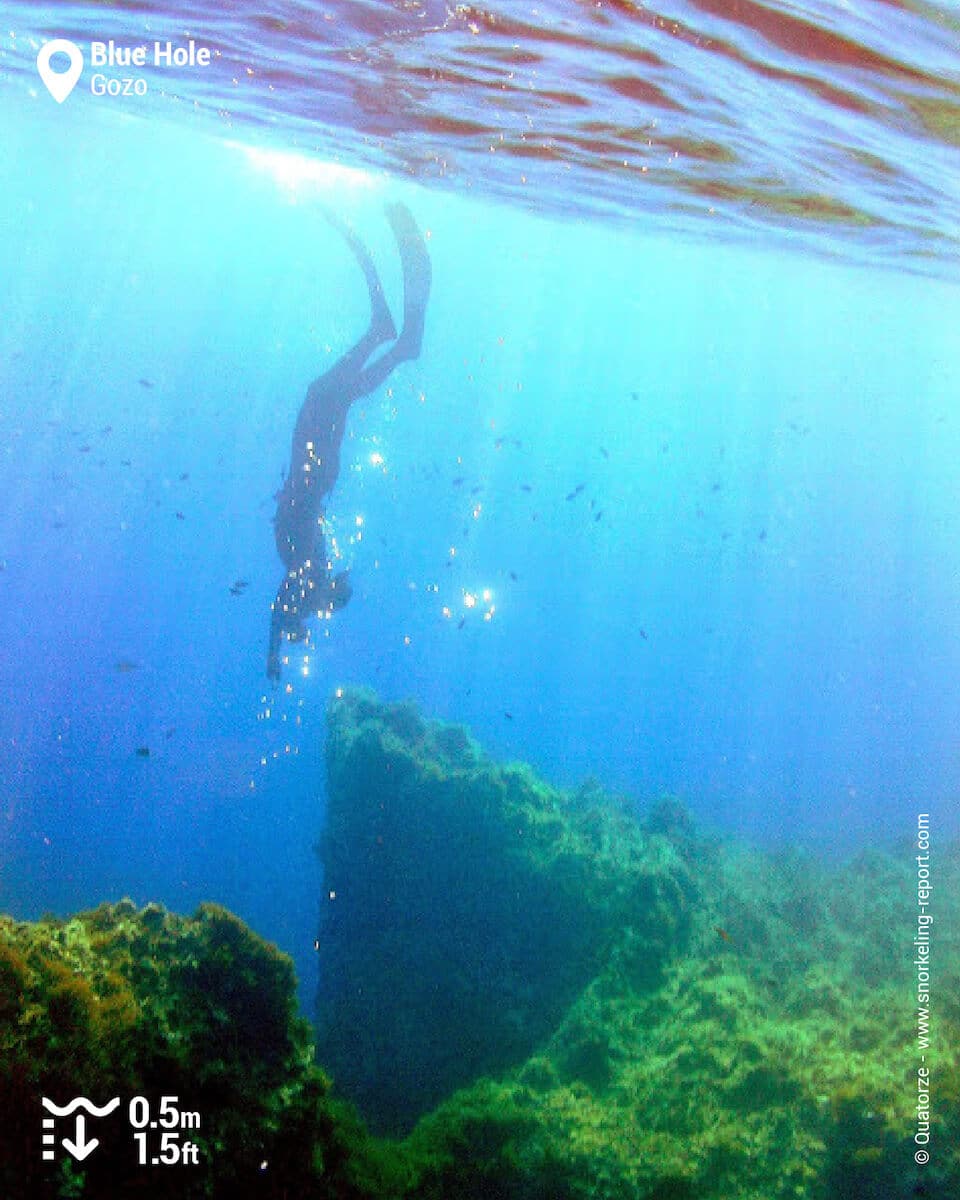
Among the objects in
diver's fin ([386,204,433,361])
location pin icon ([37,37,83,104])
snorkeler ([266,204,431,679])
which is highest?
location pin icon ([37,37,83,104])

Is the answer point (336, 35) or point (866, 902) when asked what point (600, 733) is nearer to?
point (866, 902)

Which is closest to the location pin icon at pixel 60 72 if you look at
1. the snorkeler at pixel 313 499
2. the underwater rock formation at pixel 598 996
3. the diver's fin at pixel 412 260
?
the diver's fin at pixel 412 260

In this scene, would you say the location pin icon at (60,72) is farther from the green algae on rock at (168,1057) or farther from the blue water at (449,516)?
the green algae on rock at (168,1057)

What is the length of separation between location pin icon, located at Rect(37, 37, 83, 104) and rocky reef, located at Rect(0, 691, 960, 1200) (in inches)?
494

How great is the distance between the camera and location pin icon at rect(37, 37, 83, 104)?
38.5ft

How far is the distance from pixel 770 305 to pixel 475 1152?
54.8m

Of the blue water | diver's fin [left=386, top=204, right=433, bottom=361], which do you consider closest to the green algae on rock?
diver's fin [left=386, top=204, right=433, bottom=361]

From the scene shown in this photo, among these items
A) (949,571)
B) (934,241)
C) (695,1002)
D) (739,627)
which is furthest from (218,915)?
(949,571)

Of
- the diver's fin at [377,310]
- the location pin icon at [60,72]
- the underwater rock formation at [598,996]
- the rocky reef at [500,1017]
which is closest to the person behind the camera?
the rocky reef at [500,1017]

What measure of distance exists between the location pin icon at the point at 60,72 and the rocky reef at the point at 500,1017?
41.2ft

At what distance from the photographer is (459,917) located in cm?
1116

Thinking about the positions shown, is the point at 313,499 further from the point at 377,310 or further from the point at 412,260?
the point at 412,260

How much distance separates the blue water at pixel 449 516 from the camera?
97.3ft

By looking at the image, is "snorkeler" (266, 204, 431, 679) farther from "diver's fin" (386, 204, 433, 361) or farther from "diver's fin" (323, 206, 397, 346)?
"diver's fin" (386, 204, 433, 361)
